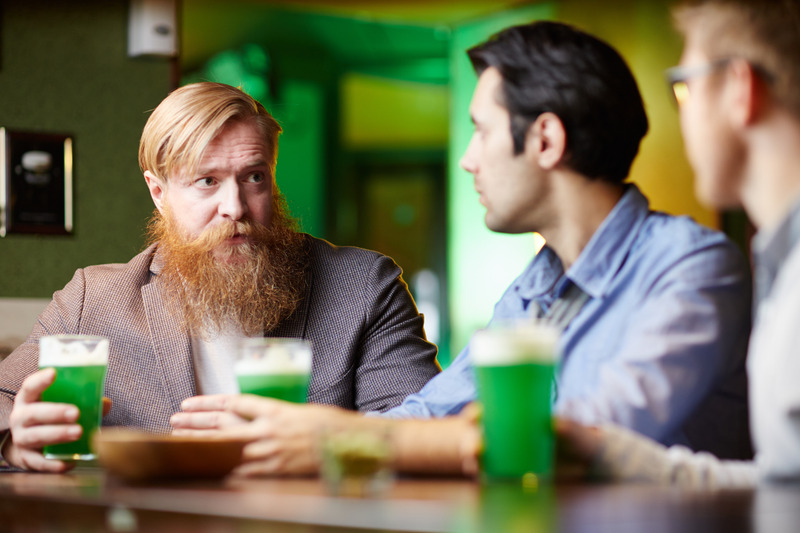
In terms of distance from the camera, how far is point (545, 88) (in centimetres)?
149

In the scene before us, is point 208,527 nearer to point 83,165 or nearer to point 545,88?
point 545,88

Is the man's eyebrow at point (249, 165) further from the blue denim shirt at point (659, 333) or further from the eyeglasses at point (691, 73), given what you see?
the eyeglasses at point (691, 73)

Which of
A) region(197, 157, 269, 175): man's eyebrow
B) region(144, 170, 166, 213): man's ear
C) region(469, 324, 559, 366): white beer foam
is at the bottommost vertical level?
region(469, 324, 559, 366): white beer foam

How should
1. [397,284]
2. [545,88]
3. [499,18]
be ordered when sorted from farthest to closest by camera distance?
[499,18] → [397,284] → [545,88]

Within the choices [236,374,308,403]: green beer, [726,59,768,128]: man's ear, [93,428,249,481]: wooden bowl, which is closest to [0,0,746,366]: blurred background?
[236,374,308,403]: green beer

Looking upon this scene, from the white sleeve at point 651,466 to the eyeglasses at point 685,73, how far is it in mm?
499

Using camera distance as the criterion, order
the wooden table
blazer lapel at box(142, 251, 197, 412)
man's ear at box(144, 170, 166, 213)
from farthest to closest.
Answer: man's ear at box(144, 170, 166, 213), blazer lapel at box(142, 251, 197, 412), the wooden table

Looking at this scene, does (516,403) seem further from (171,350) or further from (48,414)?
(171,350)

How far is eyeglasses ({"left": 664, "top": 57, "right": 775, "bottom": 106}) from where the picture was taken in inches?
48.2

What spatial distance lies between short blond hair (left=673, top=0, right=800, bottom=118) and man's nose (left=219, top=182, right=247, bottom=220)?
1.26 metres

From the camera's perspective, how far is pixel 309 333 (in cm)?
234

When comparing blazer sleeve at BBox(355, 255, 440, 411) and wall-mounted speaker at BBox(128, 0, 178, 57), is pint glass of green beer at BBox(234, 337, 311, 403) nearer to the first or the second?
blazer sleeve at BBox(355, 255, 440, 411)

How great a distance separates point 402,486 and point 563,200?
26.0 inches

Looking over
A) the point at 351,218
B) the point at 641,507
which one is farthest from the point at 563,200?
the point at 351,218
